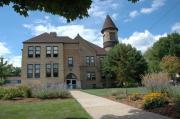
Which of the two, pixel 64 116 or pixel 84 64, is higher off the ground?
pixel 84 64

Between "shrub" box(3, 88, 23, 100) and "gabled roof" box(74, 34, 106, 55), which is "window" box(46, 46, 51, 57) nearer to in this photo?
"gabled roof" box(74, 34, 106, 55)

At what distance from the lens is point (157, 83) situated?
1686 cm

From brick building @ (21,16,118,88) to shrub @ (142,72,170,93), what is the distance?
31247 millimetres

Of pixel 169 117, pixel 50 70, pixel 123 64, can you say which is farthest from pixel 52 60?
pixel 169 117

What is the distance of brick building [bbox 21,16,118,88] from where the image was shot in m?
49.5

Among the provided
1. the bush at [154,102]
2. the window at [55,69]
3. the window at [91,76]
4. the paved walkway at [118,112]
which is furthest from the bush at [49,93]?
the window at [91,76]

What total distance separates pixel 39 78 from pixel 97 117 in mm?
39806

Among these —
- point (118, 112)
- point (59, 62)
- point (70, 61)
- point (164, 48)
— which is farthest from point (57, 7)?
point (164, 48)

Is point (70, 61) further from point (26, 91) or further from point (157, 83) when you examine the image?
point (157, 83)

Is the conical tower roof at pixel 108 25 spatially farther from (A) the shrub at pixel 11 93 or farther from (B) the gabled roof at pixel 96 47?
(A) the shrub at pixel 11 93

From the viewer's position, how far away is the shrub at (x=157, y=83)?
16.6 metres

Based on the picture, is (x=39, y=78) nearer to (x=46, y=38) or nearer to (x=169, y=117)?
(x=46, y=38)

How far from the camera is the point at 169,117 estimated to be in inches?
396

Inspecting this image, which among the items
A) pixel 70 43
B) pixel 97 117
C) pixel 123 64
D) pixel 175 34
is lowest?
pixel 97 117
